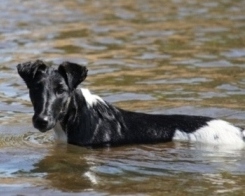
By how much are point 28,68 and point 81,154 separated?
1213 millimetres

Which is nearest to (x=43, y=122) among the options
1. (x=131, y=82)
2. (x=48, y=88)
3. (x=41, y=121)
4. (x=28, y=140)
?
(x=41, y=121)

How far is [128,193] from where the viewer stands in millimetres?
8391

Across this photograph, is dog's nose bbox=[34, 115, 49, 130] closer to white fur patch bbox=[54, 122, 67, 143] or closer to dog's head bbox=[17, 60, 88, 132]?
dog's head bbox=[17, 60, 88, 132]

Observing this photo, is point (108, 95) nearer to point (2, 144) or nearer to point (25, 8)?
point (2, 144)

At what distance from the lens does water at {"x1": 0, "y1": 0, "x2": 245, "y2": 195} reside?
9023 mm

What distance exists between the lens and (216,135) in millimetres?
10617

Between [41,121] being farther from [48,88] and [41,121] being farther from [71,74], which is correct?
[71,74]

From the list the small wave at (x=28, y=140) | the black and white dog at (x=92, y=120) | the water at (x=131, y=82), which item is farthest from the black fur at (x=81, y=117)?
the small wave at (x=28, y=140)

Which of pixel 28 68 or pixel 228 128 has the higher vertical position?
pixel 28 68

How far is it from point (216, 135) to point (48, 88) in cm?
223

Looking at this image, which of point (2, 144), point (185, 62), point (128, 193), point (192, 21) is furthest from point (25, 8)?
point (128, 193)

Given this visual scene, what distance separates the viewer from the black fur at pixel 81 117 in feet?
32.2

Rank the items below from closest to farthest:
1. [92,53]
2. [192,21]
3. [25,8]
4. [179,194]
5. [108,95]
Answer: [179,194], [108,95], [92,53], [192,21], [25,8]

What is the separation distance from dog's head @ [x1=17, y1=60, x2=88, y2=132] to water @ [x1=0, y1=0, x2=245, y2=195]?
0.54 m
